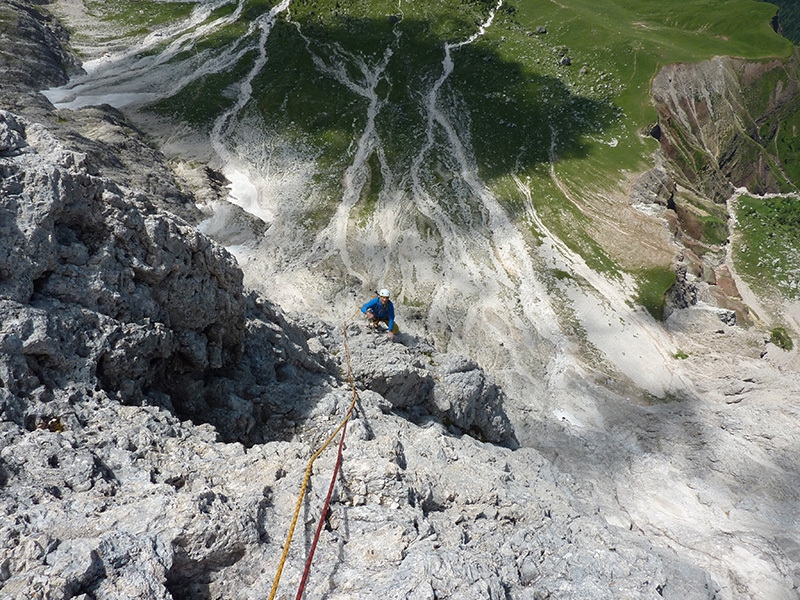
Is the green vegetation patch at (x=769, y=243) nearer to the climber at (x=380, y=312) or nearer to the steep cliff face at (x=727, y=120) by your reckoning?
the steep cliff face at (x=727, y=120)

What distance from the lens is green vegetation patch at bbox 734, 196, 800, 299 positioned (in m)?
56.4

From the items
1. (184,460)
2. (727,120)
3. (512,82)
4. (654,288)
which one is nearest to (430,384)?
(184,460)

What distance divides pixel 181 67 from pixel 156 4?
29.9m

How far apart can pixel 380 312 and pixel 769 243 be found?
60.9m

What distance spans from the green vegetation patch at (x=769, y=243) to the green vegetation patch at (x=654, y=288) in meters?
18.6

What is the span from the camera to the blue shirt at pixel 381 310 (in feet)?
76.7

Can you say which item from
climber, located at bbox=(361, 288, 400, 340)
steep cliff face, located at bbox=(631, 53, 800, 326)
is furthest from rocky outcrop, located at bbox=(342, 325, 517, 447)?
steep cliff face, located at bbox=(631, 53, 800, 326)

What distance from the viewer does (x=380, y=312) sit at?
23781 mm

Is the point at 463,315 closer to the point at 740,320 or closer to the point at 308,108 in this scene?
the point at 740,320

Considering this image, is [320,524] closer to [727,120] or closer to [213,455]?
[213,455]

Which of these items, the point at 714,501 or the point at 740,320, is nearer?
the point at 714,501

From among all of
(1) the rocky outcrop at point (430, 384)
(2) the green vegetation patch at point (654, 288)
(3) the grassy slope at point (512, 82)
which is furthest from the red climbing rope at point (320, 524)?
(2) the green vegetation patch at point (654, 288)

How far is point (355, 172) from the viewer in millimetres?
53594

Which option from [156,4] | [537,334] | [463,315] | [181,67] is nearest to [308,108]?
[181,67]
